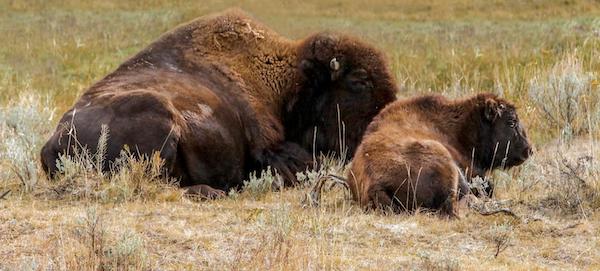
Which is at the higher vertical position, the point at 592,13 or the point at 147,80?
the point at 147,80

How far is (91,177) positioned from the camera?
7.88 meters

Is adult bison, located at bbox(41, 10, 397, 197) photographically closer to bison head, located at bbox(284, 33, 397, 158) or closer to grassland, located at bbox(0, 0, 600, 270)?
bison head, located at bbox(284, 33, 397, 158)

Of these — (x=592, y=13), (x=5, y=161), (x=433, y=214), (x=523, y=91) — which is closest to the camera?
(x=433, y=214)

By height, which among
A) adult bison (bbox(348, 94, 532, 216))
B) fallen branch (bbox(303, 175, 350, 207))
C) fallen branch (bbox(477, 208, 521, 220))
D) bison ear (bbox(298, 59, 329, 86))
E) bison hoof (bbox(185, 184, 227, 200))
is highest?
bison ear (bbox(298, 59, 329, 86))

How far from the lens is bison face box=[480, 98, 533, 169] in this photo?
917cm

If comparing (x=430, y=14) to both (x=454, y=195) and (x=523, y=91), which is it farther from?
(x=454, y=195)

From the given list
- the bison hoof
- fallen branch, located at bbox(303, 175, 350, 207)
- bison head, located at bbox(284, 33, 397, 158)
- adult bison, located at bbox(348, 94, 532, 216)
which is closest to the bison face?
adult bison, located at bbox(348, 94, 532, 216)

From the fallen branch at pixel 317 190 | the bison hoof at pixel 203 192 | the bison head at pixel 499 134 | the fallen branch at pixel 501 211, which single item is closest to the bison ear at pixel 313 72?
the bison head at pixel 499 134

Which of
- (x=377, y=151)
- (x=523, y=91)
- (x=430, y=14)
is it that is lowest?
(x=430, y=14)

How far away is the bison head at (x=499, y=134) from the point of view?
9180 mm

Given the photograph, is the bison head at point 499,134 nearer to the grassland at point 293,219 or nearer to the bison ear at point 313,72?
the grassland at point 293,219

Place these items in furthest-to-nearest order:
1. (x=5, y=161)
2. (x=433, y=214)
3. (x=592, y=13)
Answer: (x=592, y=13)
(x=5, y=161)
(x=433, y=214)

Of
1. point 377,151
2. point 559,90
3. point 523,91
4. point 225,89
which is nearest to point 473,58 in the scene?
point 523,91

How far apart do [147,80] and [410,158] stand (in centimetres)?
264
